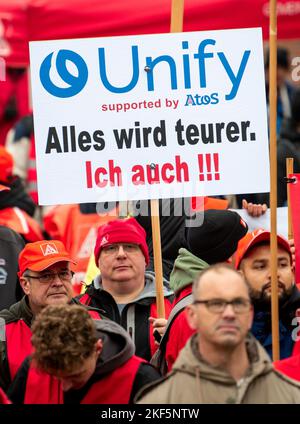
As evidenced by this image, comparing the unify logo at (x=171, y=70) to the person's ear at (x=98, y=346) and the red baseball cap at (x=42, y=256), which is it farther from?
the person's ear at (x=98, y=346)

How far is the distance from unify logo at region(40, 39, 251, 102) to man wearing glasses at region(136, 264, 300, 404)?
1.89 meters

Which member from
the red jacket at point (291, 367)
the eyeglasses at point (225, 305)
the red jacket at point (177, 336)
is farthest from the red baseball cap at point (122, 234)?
the eyeglasses at point (225, 305)

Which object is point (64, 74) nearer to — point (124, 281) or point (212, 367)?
point (124, 281)

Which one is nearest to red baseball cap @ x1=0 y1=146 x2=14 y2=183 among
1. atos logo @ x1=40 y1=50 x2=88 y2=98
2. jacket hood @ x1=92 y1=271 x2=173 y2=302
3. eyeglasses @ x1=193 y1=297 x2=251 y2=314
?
jacket hood @ x1=92 y1=271 x2=173 y2=302

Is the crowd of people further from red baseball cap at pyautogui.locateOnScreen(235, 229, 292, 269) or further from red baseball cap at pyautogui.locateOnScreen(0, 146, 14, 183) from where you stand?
red baseball cap at pyautogui.locateOnScreen(0, 146, 14, 183)

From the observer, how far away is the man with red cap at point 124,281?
765cm

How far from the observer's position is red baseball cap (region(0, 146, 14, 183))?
10.3 m

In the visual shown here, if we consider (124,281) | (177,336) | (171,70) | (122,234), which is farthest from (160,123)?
(177,336)

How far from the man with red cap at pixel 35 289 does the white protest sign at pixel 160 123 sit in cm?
54

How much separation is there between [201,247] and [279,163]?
2.76 meters

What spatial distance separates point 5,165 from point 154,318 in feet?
10.9

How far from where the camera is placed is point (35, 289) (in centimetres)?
761

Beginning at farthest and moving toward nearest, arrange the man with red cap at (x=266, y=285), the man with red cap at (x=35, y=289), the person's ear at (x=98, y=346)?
the man with red cap at (x=35, y=289)
the man with red cap at (x=266, y=285)
the person's ear at (x=98, y=346)

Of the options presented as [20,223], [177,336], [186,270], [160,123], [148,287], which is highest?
[160,123]
